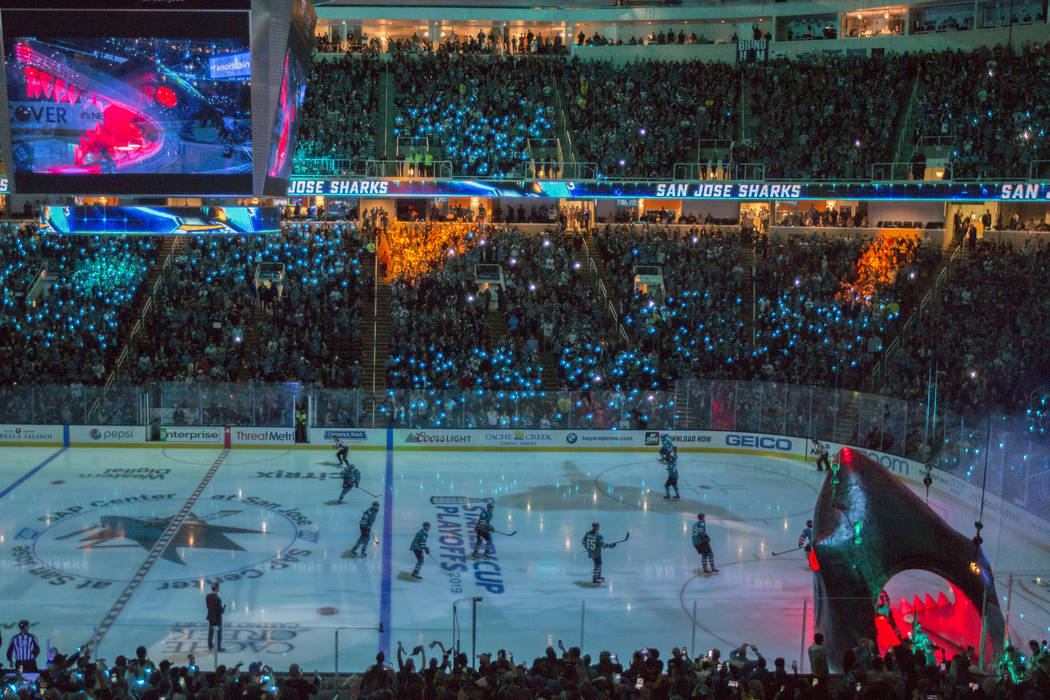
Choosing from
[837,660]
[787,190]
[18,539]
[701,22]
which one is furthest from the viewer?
[701,22]

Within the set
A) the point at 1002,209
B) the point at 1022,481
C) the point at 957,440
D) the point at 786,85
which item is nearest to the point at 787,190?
the point at 786,85

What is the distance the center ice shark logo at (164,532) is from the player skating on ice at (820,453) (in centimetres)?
1394

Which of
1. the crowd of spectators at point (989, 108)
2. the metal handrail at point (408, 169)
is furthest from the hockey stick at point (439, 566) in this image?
the crowd of spectators at point (989, 108)

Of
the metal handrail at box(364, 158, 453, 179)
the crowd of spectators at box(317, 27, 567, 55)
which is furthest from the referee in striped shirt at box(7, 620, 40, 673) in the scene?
the crowd of spectators at box(317, 27, 567, 55)

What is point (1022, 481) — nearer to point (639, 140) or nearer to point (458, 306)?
point (458, 306)

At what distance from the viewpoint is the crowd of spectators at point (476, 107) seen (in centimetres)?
3962

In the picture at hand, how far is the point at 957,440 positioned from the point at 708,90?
22.0 metres

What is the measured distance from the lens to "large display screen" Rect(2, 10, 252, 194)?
18203 mm

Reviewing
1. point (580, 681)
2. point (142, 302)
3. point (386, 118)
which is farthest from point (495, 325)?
point (580, 681)

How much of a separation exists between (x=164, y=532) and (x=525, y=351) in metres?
12.9

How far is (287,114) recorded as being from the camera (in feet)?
65.7

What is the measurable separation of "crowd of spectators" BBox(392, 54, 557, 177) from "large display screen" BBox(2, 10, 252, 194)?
68.0ft

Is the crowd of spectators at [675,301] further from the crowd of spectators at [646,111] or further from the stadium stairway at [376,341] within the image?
the stadium stairway at [376,341]

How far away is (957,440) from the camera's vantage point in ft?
80.8
